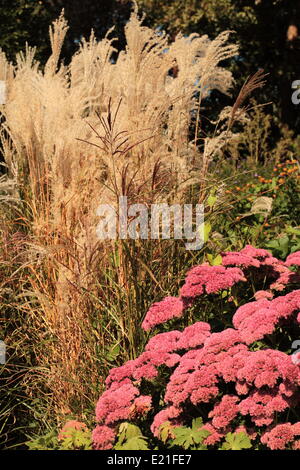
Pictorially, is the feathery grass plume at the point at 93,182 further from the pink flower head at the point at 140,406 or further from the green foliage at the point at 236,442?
the green foliage at the point at 236,442

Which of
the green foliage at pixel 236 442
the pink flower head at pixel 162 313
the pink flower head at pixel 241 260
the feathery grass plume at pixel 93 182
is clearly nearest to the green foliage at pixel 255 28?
the feathery grass plume at pixel 93 182

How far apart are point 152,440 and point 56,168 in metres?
1.66

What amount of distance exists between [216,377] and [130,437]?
1.28 ft

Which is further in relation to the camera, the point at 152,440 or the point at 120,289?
the point at 120,289

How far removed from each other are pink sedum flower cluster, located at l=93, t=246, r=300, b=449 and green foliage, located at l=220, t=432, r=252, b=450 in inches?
1.2

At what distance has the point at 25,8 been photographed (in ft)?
50.4

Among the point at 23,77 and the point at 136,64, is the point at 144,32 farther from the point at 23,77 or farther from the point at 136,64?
the point at 23,77

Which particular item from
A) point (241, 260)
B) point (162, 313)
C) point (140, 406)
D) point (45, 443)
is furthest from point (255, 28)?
point (140, 406)

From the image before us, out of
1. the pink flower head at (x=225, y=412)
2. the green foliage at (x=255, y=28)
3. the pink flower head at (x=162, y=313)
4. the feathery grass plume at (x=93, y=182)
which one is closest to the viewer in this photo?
the pink flower head at (x=225, y=412)

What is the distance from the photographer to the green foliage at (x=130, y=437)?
2311 mm

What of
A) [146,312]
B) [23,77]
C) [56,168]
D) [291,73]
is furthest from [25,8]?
[146,312]

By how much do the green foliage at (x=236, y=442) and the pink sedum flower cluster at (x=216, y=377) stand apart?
0.10 ft

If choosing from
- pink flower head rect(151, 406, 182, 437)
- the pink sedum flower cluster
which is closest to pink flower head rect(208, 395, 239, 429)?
the pink sedum flower cluster

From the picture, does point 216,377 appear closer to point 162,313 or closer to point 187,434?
point 187,434
